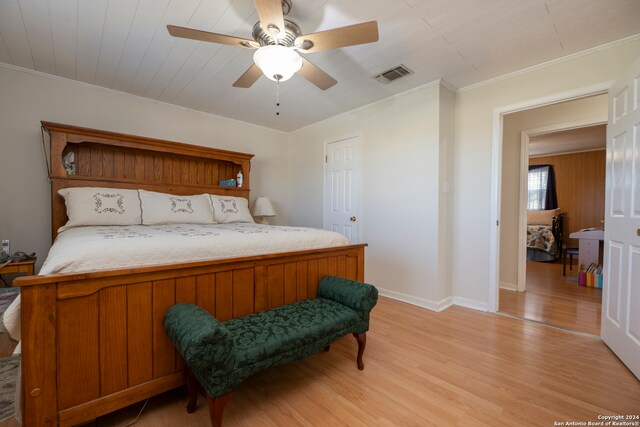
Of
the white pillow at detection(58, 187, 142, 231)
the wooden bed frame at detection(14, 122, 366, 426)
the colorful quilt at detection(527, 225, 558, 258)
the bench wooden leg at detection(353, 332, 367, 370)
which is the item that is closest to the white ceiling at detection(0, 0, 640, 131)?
the white pillow at detection(58, 187, 142, 231)

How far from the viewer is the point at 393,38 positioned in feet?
7.06

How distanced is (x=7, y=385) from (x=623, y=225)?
160 inches

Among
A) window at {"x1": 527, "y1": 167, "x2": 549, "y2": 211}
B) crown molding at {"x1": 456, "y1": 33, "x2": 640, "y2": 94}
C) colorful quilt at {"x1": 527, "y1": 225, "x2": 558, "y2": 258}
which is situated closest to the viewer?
crown molding at {"x1": 456, "y1": 33, "x2": 640, "y2": 94}

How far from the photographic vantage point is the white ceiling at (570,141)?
4.55 meters

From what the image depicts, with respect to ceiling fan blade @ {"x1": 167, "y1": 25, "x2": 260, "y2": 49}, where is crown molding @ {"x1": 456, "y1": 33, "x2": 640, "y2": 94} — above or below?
above

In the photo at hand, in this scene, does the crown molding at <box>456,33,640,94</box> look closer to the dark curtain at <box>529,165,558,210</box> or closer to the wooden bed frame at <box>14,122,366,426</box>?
the wooden bed frame at <box>14,122,366,426</box>

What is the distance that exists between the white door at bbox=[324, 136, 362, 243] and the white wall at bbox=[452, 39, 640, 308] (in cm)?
122

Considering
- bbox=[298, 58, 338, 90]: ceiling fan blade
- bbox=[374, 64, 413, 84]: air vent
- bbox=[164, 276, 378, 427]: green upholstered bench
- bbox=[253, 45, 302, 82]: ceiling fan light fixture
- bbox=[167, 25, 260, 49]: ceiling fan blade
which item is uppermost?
bbox=[374, 64, 413, 84]: air vent

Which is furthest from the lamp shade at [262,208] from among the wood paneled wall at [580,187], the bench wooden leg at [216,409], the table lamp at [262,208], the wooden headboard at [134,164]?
the wood paneled wall at [580,187]

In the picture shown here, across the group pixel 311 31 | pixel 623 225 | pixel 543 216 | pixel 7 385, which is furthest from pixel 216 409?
pixel 543 216

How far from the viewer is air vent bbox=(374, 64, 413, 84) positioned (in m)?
2.64

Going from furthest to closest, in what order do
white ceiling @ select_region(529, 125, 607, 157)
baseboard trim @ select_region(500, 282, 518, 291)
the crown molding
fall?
white ceiling @ select_region(529, 125, 607, 157) < baseboard trim @ select_region(500, 282, 518, 291) < the crown molding

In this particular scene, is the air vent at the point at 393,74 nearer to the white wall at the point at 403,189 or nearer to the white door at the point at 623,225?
the white wall at the point at 403,189

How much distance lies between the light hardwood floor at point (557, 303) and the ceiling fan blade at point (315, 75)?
290 centimetres
